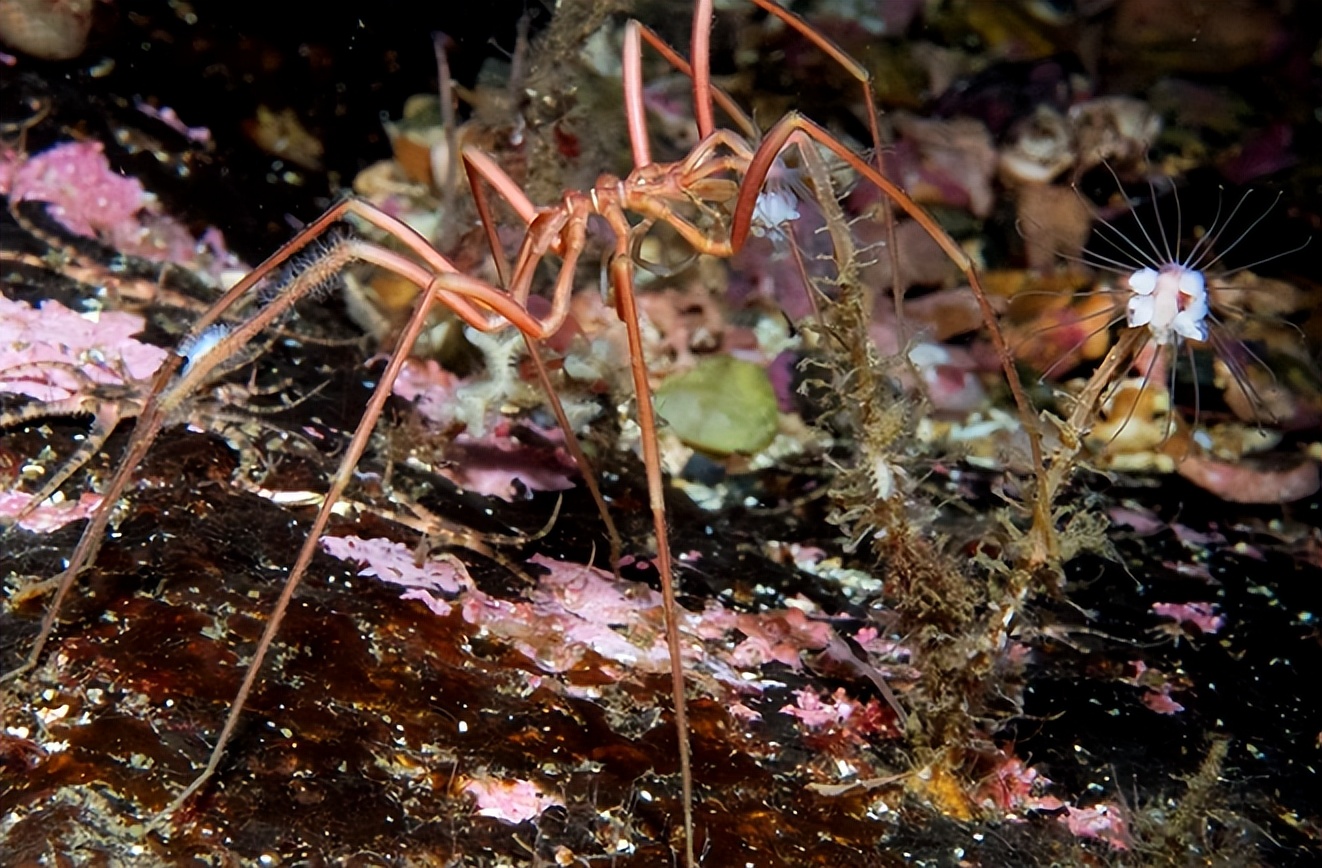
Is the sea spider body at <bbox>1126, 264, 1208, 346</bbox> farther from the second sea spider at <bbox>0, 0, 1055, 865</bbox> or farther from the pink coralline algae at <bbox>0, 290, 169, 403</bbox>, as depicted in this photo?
the pink coralline algae at <bbox>0, 290, 169, 403</bbox>

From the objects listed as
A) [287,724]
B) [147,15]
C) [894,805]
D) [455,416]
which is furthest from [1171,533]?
[147,15]

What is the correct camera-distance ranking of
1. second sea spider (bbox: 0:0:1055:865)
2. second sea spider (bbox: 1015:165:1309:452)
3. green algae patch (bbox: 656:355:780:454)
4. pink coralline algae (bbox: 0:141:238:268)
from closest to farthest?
second sea spider (bbox: 0:0:1055:865)
second sea spider (bbox: 1015:165:1309:452)
green algae patch (bbox: 656:355:780:454)
pink coralline algae (bbox: 0:141:238:268)

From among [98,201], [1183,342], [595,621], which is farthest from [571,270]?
[98,201]

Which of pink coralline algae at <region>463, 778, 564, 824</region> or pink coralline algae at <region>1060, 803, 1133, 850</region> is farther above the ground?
pink coralline algae at <region>1060, 803, 1133, 850</region>

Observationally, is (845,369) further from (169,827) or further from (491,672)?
(169,827)

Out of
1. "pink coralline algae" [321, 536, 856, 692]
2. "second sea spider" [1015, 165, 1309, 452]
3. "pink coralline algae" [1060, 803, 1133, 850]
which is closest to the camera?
"pink coralline algae" [1060, 803, 1133, 850]

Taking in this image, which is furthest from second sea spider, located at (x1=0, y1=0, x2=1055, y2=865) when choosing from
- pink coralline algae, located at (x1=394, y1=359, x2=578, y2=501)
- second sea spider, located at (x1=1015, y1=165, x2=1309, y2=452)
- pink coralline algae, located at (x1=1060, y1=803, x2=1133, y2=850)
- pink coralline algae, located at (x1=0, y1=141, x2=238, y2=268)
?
pink coralline algae, located at (x1=0, y1=141, x2=238, y2=268)

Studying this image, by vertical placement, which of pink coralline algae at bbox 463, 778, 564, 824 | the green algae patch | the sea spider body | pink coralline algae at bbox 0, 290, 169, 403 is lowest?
pink coralline algae at bbox 463, 778, 564, 824
